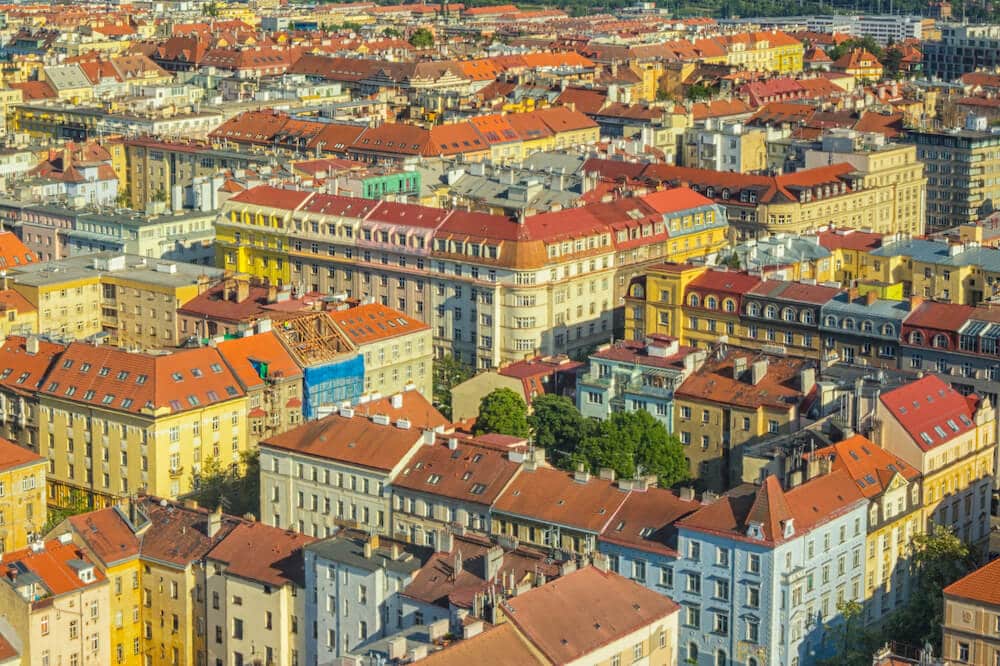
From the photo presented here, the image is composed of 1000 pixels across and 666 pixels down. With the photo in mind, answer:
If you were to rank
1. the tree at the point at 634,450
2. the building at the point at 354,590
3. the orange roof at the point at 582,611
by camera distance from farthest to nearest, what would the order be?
1. the tree at the point at 634,450
2. the building at the point at 354,590
3. the orange roof at the point at 582,611

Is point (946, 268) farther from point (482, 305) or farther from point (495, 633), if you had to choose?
point (495, 633)

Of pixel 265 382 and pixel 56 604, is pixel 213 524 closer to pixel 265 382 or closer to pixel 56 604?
pixel 56 604

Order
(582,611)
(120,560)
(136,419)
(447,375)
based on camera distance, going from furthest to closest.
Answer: (447,375) → (136,419) → (120,560) → (582,611)

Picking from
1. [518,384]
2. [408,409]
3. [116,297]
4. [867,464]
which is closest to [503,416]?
[408,409]

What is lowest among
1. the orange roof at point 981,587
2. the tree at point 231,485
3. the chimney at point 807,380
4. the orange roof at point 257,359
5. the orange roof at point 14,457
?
the tree at point 231,485

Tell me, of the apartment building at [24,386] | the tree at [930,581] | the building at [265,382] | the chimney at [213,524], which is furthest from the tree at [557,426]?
the apartment building at [24,386]

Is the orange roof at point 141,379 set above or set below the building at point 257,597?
above

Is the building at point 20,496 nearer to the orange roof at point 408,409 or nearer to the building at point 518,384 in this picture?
the orange roof at point 408,409

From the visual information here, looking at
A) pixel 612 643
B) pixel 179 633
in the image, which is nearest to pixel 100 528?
pixel 179 633
